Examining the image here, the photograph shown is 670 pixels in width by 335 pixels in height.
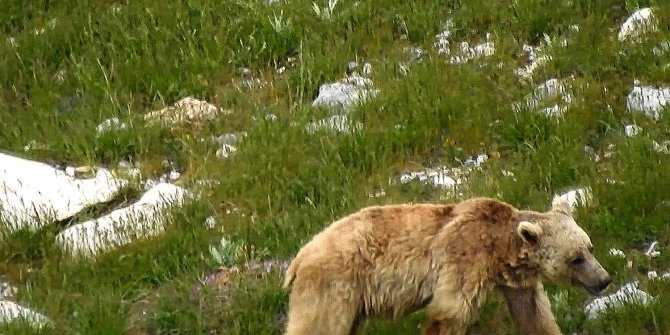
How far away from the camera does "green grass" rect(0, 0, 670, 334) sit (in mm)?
8078

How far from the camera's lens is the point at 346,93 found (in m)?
11.0

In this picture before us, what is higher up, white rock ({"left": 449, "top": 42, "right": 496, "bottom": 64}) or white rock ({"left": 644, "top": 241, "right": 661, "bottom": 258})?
white rock ({"left": 449, "top": 42, "right": 496, "bottom": 64})

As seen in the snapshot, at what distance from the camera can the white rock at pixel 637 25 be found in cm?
1095

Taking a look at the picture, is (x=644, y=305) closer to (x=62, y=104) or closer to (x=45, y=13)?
(x=62, y=104)

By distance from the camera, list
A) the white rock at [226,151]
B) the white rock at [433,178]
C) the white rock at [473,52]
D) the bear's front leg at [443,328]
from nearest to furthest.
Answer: the bear's front leg at [443,328] < the white rock at [433,178] < the white rock at [226,151] < the white rock at [473,52]

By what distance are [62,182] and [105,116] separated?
140 centimetres

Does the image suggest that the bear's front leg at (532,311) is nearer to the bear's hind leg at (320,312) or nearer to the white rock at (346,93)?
the bear's hind leg at (320,312)

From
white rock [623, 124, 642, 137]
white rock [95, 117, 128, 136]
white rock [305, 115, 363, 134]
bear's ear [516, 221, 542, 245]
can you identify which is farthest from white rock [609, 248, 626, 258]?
white rock [95, 117, 128, 136]

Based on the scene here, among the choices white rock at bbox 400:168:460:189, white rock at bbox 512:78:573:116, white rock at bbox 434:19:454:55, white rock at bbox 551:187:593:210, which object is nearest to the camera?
white rock at bbox 551:187:593:210

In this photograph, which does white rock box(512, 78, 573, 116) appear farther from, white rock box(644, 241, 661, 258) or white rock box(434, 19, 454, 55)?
white rock box(644, 241, 661, 258)

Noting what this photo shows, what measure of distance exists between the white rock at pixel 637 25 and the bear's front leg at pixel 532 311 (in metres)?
4.73

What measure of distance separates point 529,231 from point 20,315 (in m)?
3.81

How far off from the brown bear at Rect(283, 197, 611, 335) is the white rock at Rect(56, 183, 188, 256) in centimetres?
235

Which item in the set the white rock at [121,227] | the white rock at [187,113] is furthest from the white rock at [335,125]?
the white rock at [121,227]
